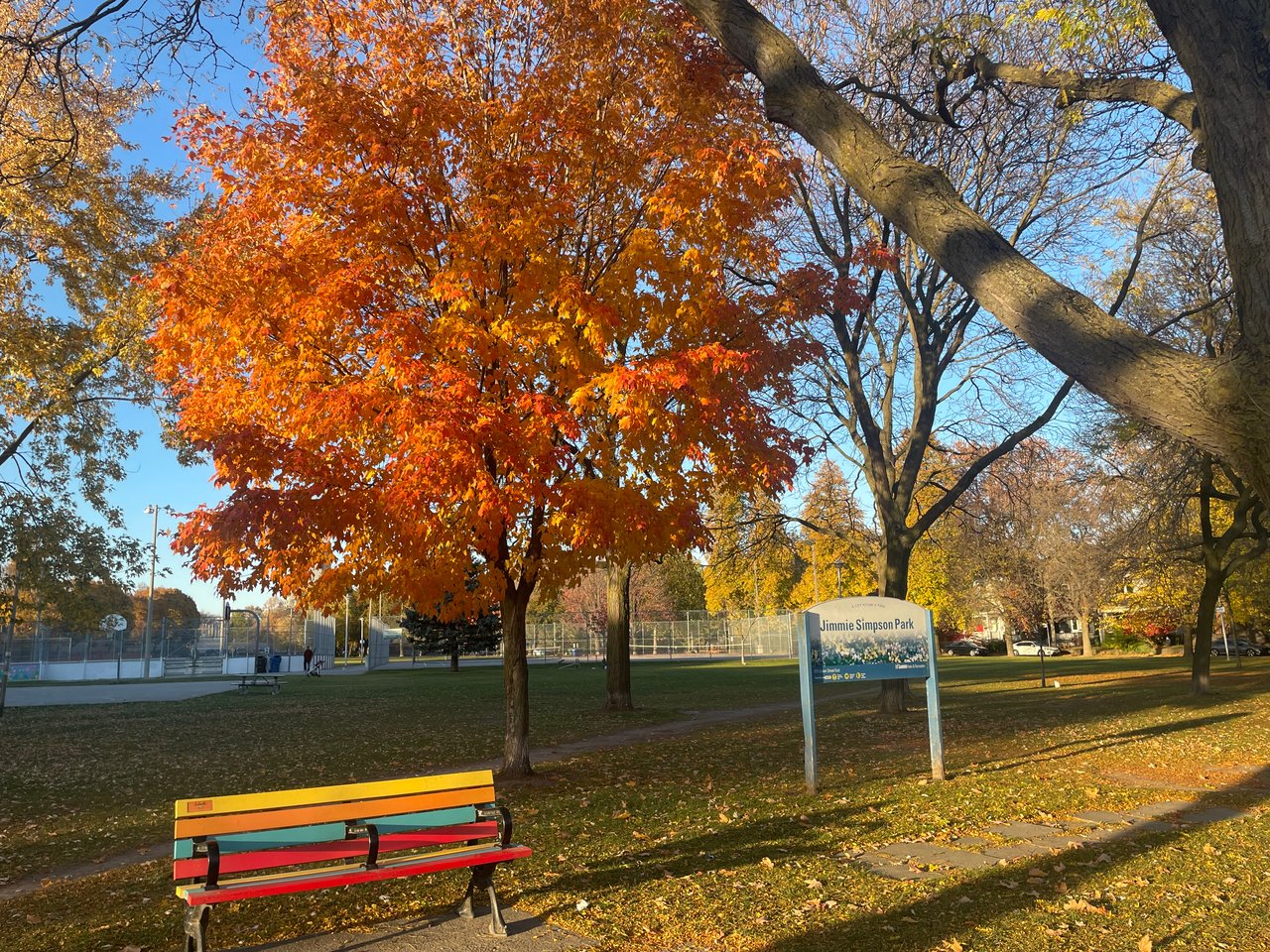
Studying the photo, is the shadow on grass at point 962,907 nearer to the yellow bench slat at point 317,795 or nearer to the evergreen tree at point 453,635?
the yellow bench slat at point 317,795

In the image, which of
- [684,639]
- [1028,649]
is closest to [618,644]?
[684,639]

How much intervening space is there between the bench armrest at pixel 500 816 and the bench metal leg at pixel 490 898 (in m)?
0.15

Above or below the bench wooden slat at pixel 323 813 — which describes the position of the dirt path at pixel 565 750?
below

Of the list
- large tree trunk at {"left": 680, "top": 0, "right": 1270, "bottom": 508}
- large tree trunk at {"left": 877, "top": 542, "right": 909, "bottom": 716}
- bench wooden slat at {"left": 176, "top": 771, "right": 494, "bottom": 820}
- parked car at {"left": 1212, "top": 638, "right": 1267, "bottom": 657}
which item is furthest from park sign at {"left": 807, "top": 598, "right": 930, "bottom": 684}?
parked car at {"left": 1212, "top": 638, "right": 1267, "bottom": 657}

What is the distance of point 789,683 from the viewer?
93.7 ft

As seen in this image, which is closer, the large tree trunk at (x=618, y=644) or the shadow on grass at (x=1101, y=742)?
the shadow on grass at (x=1101, y=742)

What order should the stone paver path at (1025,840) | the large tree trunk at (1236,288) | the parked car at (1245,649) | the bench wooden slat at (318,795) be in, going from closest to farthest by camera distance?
1. the large tree trunk at (1236,288)
2. the bench wooden slat at (318,795)
3. the stone paver path at (1025,840)
4. the parked car at (1245,649)

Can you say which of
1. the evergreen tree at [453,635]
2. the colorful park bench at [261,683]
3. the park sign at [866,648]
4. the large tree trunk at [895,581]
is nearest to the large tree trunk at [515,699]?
the park sign at [866,648]

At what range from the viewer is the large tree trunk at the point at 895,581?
16.7 m

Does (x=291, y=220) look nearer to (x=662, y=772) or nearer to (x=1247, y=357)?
(x=662, y=772)

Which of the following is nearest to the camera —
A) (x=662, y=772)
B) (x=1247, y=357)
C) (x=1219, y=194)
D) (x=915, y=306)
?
(x=1247, y=357)

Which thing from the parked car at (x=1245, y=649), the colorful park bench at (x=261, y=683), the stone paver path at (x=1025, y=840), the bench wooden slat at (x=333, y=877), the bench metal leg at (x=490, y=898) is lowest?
the parked car at (x=1245, y=649)

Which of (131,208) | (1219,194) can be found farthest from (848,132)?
(131,208)

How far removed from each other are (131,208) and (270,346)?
45.7 ft
